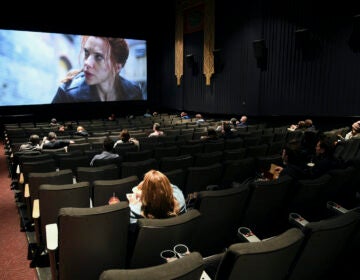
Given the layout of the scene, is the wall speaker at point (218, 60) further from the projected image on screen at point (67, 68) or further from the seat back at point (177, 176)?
the seat back at point (177, 176)

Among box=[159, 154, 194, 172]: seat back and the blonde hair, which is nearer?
the blonde hair

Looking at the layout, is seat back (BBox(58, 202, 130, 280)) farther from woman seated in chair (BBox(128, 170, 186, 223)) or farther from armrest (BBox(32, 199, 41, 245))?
armrest (BBox(32, 199, 41, 245))

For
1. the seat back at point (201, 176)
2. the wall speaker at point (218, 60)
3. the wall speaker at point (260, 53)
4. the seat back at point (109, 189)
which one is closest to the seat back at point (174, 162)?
the seat back at point (201, 176)

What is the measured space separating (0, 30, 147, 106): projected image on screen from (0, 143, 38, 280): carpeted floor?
971cm

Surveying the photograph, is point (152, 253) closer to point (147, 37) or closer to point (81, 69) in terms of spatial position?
point (81, 69)

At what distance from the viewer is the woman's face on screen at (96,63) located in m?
14.9

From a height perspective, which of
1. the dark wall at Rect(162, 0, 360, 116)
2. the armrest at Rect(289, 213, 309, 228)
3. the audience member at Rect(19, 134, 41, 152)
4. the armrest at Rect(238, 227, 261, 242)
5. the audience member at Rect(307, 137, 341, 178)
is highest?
the dark wall at Rect(162, 0, 360, 116)

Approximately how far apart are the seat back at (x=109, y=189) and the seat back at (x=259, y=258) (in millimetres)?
1776

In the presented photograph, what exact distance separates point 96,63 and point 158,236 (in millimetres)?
14335

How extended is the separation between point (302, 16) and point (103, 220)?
1064cm

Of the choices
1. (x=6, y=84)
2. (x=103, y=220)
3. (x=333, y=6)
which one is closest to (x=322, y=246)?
(x=103, y=220)

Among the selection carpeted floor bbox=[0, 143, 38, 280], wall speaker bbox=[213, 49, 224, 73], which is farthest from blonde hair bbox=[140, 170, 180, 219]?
wall speaker bbox=[213, 49, 224, 73]

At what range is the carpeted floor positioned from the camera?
2.94 meters

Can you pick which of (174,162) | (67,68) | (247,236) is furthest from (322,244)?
(67,68)
